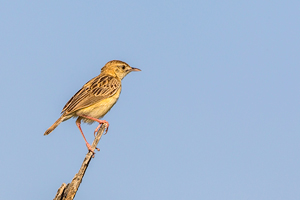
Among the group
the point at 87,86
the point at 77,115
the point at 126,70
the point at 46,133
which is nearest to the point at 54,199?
the point at 46,133

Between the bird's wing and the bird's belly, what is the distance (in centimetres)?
12

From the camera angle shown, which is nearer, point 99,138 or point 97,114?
point 99,138

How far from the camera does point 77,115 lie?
13188 mm

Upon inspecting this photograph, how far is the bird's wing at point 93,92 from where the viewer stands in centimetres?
1284

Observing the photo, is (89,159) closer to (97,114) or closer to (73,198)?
(73,198)

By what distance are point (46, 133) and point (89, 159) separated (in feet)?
9.24

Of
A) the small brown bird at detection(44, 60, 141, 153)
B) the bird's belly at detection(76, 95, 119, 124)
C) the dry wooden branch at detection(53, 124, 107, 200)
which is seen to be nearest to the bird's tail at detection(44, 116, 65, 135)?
the small brown bird at detection(44, 60, 141, 153)

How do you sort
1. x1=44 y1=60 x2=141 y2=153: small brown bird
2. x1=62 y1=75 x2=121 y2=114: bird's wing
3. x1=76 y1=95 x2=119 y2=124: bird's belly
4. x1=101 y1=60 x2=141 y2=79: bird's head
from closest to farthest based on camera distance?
x1=44 y1=60 x2=141 y2=153: small brown bird → x1=62 y1=75 x2=121 y2=114: bird's wing → x1=76 y1=95 x2=119 y2=124: bird's belly → x1=101 y1=60 x2=141 y2=79: bird's head

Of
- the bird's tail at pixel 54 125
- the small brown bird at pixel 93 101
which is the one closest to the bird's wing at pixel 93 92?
the small brown bird at pixel 93 101

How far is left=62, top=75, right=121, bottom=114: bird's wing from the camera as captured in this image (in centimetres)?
1284

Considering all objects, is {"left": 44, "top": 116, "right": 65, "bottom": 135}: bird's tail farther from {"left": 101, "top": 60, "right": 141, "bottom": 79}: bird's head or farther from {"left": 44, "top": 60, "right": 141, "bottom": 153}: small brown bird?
{"left": 101, "top": 60, "right": 141, "bottom": 79}: bird's head

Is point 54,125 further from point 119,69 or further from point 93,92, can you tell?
point 119,69

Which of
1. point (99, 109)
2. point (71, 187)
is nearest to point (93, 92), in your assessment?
point (99, 109)

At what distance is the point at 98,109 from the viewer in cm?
1330
